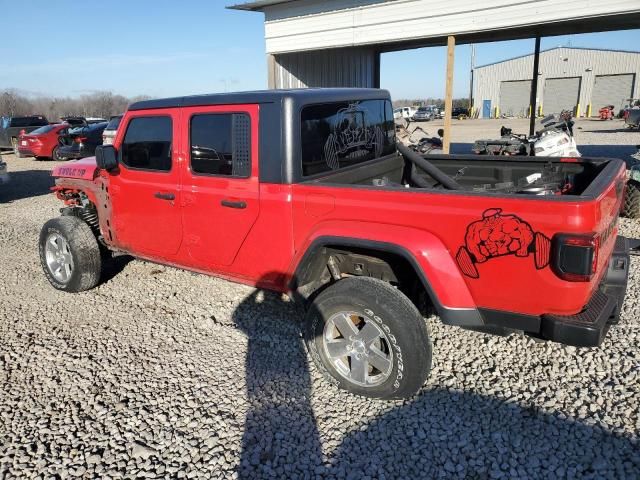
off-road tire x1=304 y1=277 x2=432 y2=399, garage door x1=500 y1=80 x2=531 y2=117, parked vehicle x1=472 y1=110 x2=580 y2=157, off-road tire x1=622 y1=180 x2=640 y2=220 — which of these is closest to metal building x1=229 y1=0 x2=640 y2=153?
parked vehicle x1=472 y1=110 x2=580 y2=157

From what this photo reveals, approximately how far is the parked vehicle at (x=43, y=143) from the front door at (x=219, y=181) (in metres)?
15.6

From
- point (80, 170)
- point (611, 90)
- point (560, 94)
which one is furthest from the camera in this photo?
point (560, 94)

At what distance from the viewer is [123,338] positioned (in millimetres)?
4094

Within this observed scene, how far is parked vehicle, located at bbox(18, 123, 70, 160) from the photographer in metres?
17.0

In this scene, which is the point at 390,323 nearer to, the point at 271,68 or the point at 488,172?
the point at 488,172

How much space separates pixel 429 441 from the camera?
2.74 metres

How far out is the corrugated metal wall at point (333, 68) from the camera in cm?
1425

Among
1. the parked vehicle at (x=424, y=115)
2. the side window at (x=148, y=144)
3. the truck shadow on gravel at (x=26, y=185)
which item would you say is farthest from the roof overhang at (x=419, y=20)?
the parked vehicle at (x=424, y=115)

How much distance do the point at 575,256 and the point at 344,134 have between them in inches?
76.6

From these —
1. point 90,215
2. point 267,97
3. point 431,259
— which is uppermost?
point 267,97

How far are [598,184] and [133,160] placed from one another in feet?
11.7

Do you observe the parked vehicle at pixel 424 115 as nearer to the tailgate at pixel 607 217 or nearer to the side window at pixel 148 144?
the side window at pixel 148 144

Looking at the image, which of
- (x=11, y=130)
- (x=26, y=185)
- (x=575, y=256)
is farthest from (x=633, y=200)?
(x=11, y=130)

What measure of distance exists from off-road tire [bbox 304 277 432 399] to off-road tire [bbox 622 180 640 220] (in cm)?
543
